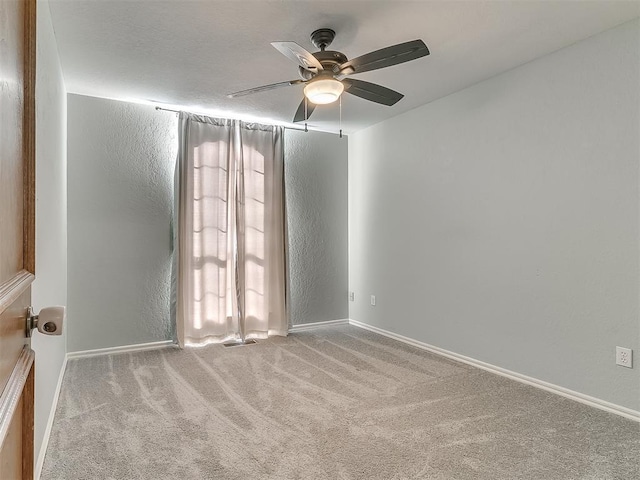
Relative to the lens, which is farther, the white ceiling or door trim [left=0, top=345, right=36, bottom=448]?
the white ceiling

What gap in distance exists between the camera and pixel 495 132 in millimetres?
3320

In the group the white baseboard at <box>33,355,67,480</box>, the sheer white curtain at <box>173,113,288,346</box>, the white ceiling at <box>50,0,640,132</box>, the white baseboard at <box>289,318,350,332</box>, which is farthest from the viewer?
the white baseboard at <box>289,318,350,332</box>

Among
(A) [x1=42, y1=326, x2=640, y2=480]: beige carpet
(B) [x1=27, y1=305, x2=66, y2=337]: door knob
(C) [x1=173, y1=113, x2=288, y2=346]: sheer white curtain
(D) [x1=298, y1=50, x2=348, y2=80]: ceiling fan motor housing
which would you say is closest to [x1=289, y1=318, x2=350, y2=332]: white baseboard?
(C) [x1=173, y1=113, x2=288, y2=346]: sheer white curtain

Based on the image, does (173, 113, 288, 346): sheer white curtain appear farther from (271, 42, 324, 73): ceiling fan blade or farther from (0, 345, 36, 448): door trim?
(0, 345, 36, 448): door trim

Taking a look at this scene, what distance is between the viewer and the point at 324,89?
8.07 ft

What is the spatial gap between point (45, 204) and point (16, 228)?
178cm

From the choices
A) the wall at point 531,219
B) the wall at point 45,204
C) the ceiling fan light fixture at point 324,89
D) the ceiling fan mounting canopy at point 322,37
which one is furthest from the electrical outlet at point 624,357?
the wall at point 45,204

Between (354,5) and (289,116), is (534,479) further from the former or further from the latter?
(289,116)

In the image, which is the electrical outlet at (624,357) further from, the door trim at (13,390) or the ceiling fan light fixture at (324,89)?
the door trim at (13,390)

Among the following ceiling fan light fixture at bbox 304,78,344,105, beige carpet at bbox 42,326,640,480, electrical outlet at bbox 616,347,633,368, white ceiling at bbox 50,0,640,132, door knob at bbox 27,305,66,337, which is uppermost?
white ceiling at bbox 50,0,640,132

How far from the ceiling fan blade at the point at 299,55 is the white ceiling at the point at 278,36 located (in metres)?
0.31

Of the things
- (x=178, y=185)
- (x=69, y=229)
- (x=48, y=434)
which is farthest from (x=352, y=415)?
(x=69, y=229)

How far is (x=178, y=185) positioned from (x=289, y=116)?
4.62 ft

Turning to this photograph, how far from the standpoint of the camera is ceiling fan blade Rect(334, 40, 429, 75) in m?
2.14
